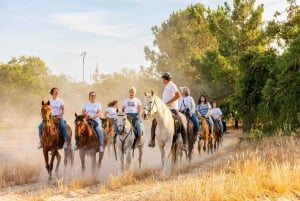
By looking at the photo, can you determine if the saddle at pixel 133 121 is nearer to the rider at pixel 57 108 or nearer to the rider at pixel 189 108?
Result: the rider at pixel 189 108

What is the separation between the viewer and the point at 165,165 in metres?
12.7

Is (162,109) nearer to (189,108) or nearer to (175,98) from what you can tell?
(175,98)

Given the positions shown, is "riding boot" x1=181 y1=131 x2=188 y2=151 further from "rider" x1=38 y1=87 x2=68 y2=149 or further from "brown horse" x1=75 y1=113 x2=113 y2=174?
"rider" x1=38 y1=87 x2=68 y2=149

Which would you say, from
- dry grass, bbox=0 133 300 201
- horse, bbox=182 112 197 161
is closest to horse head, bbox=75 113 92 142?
dry grass, bbox=0 133 300 201

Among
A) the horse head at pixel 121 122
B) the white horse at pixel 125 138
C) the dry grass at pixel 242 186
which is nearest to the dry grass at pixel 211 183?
the dry grass at pixel 242 186

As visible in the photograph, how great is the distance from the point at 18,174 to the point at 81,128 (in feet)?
9.37

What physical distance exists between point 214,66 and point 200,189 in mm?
31596

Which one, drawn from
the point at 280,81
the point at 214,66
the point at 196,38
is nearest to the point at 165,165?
the point at 280,81

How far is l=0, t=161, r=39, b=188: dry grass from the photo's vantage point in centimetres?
1386

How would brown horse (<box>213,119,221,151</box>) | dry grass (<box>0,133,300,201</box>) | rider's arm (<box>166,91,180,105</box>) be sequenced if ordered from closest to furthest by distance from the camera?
1. dry grass (<box>0,133,300,201</box>)
2. rider's arm (<box>166,91,180,105</box>)
3. brown horse (<box>213,119,221,151</box>)

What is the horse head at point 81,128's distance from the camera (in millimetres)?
13523

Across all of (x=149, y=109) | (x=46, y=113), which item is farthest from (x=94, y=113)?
(x=149, y=109)

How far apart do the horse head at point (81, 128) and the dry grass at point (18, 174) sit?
2196mm

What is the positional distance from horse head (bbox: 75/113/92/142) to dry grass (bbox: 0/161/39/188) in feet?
7.20
